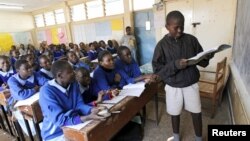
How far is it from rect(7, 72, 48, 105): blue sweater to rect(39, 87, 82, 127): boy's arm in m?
0.77

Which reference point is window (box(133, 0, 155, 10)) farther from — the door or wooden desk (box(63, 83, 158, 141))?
wooden desk (box(63, 83, 158, 141))

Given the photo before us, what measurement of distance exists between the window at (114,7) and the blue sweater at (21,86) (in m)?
3.83

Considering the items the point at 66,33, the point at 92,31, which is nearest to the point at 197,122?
the point at 92,31

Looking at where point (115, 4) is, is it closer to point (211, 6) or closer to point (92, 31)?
point (92, 31)

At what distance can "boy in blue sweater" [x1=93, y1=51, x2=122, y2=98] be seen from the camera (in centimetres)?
180

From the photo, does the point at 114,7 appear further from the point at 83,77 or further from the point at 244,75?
the point at 244,75

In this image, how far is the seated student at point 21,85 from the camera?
1.86 m

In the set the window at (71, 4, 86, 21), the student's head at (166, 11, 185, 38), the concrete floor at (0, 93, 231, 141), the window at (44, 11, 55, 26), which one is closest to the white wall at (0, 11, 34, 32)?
the window at (44, 11, 55, 26)

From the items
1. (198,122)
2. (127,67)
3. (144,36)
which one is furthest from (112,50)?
(198,122)

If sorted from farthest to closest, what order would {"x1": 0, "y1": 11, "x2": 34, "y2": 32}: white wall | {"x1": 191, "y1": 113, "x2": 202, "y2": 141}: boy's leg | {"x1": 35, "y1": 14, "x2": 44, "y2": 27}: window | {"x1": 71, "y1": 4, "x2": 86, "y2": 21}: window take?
{"x1": 35, "y1": 14, "x2": 44, "y2": 27}: window
{"x1": 0, "y1": 11, "x2": 34, "y2": 32}: white wall
{"x1": 71, "y1": 4, "x2": 86, "y2": 21}: window
{"x1": 191, "y1": 113, "x2": 202, "y2": 141}: boy's leg

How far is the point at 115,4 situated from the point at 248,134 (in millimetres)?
5258

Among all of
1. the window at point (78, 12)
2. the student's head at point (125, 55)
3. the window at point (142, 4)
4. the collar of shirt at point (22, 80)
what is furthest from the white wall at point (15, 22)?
the student's head at point (125, 55)

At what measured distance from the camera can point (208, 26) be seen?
3404 mm

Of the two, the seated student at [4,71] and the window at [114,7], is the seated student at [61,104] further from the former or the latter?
Result: the window at [114,7]
